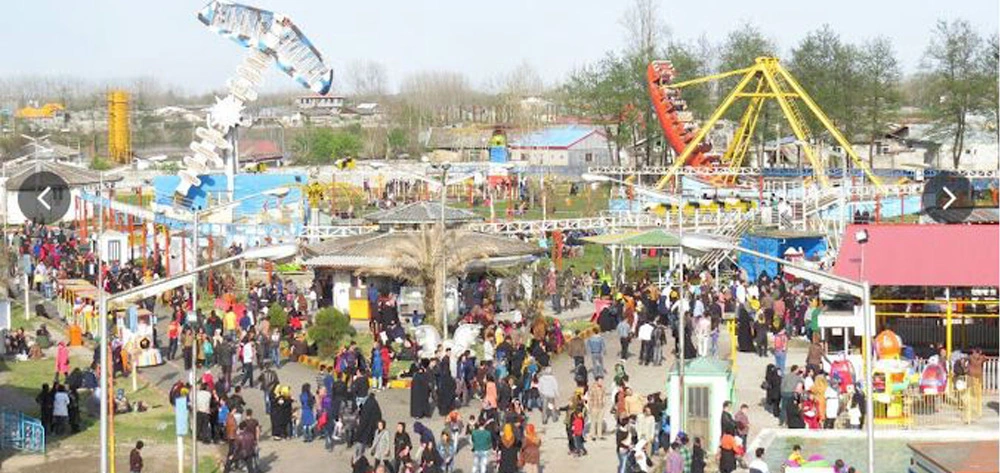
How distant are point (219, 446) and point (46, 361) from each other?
11.1 m

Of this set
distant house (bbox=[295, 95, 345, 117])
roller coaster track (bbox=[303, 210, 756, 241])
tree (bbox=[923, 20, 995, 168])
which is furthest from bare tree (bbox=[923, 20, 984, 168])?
distant house (bbox=[295, 95, 345, 117])

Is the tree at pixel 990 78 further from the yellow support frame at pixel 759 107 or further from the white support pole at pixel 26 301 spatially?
the white support pole at pixel 26 301

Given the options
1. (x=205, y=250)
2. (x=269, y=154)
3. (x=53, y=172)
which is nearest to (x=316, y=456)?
(x=205, y=250)

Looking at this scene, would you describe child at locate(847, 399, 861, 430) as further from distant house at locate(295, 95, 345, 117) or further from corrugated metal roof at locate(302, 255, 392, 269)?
distant house at locate(295, 95, 345, 117)

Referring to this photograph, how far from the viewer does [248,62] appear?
66.5 meters

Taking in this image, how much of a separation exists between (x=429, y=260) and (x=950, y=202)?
14.0 metres

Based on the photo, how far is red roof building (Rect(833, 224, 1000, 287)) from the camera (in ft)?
107

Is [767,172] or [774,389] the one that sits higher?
[767,172]

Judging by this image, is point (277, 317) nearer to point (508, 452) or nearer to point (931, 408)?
point (508, 452)

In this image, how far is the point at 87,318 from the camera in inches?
1615

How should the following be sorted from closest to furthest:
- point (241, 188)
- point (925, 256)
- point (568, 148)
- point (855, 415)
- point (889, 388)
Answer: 1. point (855, 415)
2. point (889, 388)
3. point (925, 256)
4. point (241, 188)
5. point (568, 148)

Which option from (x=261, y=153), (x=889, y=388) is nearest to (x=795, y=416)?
(x=889, y=388)

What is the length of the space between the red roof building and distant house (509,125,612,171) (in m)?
79.3

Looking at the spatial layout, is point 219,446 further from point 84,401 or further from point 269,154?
point 269,154
